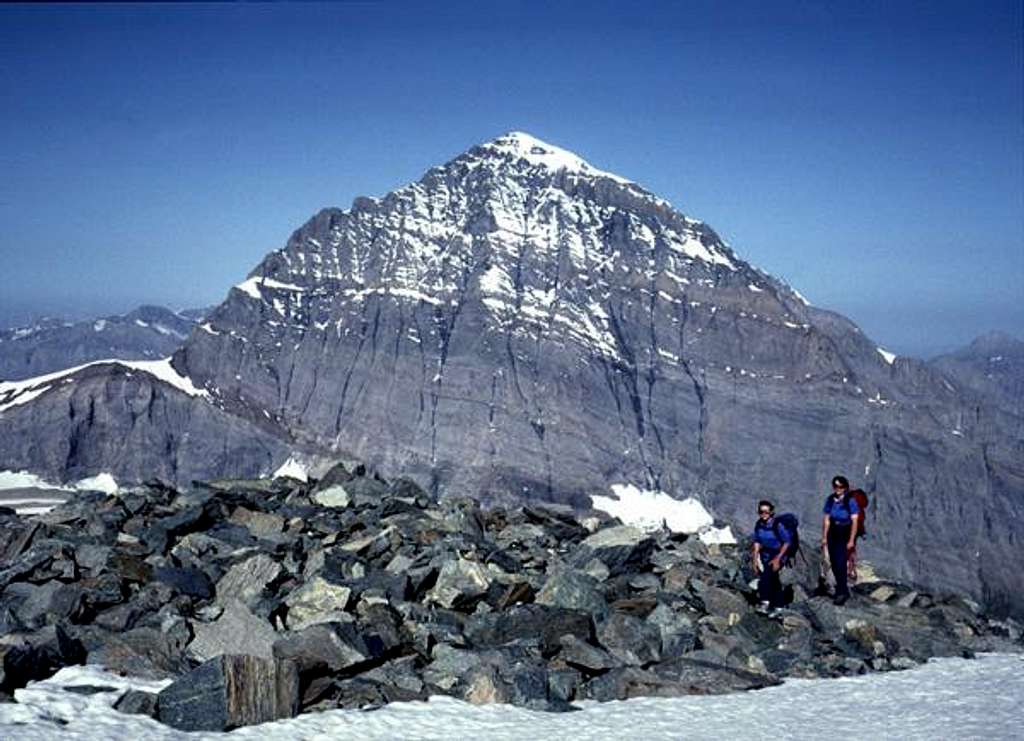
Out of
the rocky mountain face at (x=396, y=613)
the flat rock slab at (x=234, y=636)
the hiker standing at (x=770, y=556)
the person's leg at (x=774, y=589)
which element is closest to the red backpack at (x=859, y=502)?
the hiker standing at (x=770, y=556)

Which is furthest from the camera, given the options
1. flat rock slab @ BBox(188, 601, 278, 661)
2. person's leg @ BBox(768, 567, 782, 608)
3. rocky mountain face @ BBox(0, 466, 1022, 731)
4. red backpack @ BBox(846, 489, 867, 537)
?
red backpack @ BBox(846, 489, 867, 537)

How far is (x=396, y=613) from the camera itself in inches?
771

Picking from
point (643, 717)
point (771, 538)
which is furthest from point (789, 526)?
point (643, 717)

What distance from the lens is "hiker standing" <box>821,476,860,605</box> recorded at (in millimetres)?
24266

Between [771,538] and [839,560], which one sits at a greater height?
[771,538]

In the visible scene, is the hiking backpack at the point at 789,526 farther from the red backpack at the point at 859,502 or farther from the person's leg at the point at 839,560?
the red backpack at the point at 859,502

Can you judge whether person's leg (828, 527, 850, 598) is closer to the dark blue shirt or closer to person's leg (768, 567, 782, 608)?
the dark blue shirt

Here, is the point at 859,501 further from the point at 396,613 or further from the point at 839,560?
the point at 396,613

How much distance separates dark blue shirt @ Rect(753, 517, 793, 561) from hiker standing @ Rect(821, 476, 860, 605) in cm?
110

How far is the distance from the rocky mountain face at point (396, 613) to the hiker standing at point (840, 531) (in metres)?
0.84

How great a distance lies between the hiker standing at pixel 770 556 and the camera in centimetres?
2370

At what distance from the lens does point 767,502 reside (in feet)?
76.7

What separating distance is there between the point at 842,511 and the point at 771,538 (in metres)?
2.18

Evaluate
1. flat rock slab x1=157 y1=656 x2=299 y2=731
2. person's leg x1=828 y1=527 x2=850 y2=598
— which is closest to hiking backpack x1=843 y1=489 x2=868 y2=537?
person's leg x1=828 y1=527 x2=850 y2=598
